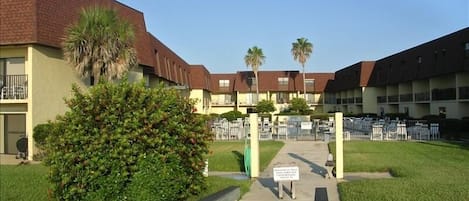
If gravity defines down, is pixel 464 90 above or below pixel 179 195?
above

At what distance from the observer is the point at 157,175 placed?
284 inches

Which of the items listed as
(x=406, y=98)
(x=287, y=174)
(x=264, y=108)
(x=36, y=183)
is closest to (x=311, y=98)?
(x=264, y=108)

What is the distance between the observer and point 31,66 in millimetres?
21062

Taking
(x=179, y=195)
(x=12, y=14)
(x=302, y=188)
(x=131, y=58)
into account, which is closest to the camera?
(x=179, y=195)

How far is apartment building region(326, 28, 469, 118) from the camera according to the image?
3712 cm

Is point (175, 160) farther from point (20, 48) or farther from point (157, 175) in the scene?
point (20, 48)

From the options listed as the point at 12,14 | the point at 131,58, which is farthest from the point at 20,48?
the point at 131,58

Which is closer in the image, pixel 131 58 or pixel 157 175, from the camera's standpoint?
pixel 157 175

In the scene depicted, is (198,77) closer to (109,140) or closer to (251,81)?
(251,81)

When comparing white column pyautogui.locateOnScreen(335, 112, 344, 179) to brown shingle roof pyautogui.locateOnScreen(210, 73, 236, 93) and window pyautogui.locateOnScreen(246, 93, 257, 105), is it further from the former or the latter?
brown shingle roof pyautogui.locateOnScreen(210, 73, 236, 93)

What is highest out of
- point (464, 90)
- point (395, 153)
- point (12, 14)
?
point (12, 14)

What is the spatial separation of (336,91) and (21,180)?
201 ft

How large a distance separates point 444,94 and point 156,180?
3743cm

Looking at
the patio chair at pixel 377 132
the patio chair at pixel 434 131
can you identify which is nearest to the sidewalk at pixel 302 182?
the patio chair at pixel 377 132
